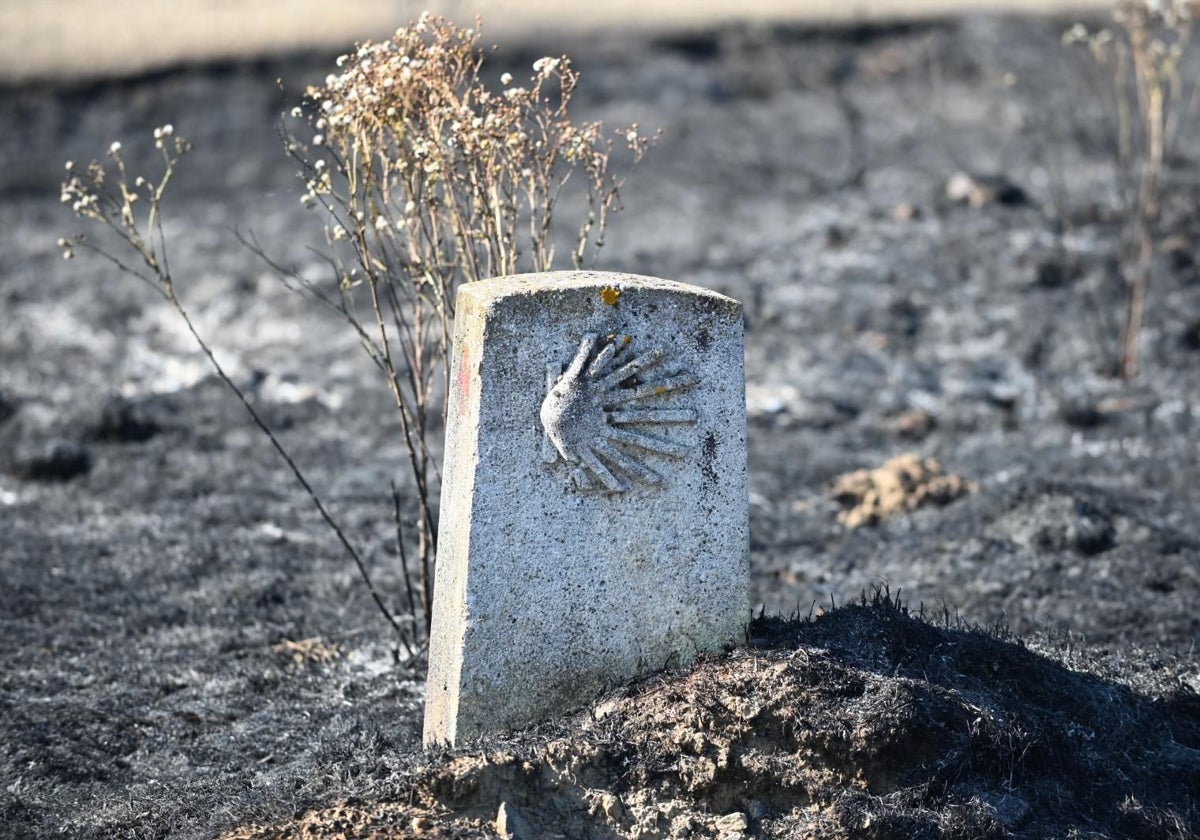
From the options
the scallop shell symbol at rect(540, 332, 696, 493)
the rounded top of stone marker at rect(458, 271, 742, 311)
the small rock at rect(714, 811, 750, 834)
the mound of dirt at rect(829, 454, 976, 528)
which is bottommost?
the small rock at rect(714, 811, 750, 834)

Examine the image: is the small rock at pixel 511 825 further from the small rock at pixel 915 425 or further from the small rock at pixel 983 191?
the small rock at pixel 983 191

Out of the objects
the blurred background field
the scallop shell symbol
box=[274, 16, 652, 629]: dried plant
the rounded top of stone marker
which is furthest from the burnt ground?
box=[274, 16, 652, 629]: dried plant

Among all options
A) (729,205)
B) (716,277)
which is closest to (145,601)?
(716,277)

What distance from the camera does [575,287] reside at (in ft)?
14.6

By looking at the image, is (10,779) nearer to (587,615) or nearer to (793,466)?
(587,615)

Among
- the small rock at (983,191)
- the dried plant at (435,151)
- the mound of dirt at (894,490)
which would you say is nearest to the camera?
the dried plant at (435,151)

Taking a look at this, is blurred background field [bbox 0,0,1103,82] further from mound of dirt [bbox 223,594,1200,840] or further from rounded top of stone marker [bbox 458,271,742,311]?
mound of dirt [bbox 223,594,1200,840]

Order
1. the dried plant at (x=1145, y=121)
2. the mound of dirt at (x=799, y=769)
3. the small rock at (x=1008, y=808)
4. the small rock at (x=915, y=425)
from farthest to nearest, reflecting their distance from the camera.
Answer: the small rock at (x=915, y=425), the dried plant at (x=1145, y=121), the small rock at (x=1008, y=808), the mound of dirt at (x=799, y=769)

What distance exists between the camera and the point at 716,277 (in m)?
12.4

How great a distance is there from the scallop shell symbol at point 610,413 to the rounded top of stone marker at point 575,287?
0.50 ft

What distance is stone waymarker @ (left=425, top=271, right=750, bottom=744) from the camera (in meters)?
4.43

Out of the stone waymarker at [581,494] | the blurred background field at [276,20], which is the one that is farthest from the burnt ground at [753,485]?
the blurred background field at [276,20]

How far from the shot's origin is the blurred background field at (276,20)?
55.3ft

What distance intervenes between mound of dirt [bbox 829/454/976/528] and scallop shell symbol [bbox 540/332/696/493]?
374 centimetres
